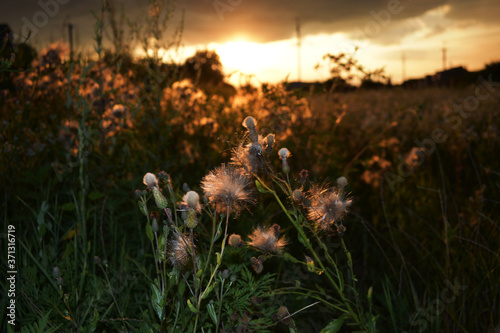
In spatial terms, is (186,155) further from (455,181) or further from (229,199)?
(455,181)

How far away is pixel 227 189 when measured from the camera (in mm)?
1070

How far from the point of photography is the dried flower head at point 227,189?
3.52ft

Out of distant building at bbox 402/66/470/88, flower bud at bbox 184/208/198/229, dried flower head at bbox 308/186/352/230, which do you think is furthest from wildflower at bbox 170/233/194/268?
distant building at bbox 402/66/470/88

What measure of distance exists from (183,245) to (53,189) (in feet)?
7.19

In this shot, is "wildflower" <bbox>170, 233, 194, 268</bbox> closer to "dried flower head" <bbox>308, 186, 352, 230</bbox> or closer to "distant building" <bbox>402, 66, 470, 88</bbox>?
"dried flower head" <bbox>308, 186, 352, 230</bbox>

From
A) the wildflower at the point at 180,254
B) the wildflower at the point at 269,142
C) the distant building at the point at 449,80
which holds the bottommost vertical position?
the wildflower at the point at 180,254

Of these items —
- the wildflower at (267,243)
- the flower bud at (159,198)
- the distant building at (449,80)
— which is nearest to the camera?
the flower bud at (159,198)

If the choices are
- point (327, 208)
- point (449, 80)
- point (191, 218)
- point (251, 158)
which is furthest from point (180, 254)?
point (449, 80)

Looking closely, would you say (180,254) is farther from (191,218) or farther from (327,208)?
(327,208)

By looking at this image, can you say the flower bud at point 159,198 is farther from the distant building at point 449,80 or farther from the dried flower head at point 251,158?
the distant building at point 449,80

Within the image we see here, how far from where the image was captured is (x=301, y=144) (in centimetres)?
335

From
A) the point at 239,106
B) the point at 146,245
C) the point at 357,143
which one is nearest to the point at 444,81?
the point at 357,143

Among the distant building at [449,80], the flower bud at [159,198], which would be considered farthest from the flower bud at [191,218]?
the distant building at [449,80]

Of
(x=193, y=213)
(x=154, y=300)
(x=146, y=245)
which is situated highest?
(x=193, y=213)
